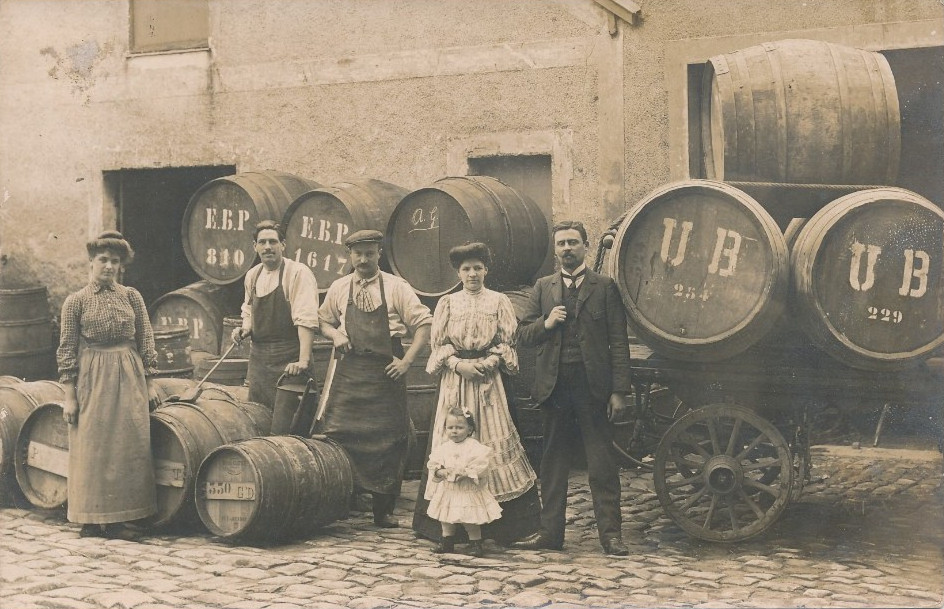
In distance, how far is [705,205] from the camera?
227 inches

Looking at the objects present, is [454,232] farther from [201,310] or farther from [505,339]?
[201,310]

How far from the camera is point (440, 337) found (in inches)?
239

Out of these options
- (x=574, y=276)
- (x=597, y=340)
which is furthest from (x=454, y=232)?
(x=597, y=340)

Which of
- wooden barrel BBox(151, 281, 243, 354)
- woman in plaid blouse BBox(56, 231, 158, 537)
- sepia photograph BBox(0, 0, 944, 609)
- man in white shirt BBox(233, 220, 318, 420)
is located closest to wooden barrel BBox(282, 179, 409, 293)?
sepia photograph BBox(0, 0, 944, 609)

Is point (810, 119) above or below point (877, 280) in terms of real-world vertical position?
above

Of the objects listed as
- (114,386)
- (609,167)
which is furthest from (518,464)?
(609,167)

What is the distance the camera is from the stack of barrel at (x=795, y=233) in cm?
544

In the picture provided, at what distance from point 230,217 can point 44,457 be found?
114 inches

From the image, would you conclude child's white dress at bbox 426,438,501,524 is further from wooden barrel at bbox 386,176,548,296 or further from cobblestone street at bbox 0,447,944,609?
wooden barrel at bbox 386,176,548,296

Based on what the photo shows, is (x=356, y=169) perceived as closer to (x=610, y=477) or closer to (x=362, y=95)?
(x=362, y=95)

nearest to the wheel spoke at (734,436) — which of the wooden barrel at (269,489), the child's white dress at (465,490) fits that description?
the child's white dress at (465,490)

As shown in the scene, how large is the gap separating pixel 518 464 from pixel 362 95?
4.95m

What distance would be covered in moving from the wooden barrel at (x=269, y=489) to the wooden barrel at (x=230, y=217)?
3.08 meters

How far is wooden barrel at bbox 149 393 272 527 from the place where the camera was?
627 cm
